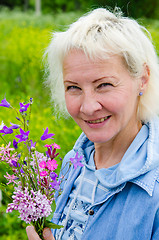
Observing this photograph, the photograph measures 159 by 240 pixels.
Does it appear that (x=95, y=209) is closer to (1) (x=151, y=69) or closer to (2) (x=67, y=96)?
(2) (x=67, y=96)

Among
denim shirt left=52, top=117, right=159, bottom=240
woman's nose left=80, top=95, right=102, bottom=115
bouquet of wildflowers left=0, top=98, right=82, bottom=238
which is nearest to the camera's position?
bouquet of wildflowers left=0, top=98, right=82, bottom=238

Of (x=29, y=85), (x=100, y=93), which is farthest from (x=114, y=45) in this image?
(x=29, y=85)

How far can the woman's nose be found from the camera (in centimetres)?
154

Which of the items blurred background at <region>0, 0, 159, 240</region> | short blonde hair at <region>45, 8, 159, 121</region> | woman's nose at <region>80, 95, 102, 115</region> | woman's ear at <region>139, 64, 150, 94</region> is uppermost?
short blonde hair at <region>45, 8, 159, 121</region>

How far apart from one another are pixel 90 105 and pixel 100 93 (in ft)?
0.25

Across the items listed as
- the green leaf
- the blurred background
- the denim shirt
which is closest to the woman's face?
the denim shirt

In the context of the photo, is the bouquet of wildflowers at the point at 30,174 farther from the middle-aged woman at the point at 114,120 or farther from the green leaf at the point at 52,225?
the middle-aged woman at the point at 114,120

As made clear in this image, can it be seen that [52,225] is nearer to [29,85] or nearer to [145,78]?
[145,78]

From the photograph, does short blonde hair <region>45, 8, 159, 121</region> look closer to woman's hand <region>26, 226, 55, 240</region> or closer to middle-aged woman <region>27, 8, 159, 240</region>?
middle-aged woman <region>27, 8, 159, 240</region>

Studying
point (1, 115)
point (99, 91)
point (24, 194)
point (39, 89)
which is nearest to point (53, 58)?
point (99, 91)

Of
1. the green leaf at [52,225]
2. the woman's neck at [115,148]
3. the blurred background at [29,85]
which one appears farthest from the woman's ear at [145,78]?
the green leaf at [52,225]

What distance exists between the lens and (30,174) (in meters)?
1.42

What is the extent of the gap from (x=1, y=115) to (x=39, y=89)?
202cm

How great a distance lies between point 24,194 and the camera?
1277 millimetres
